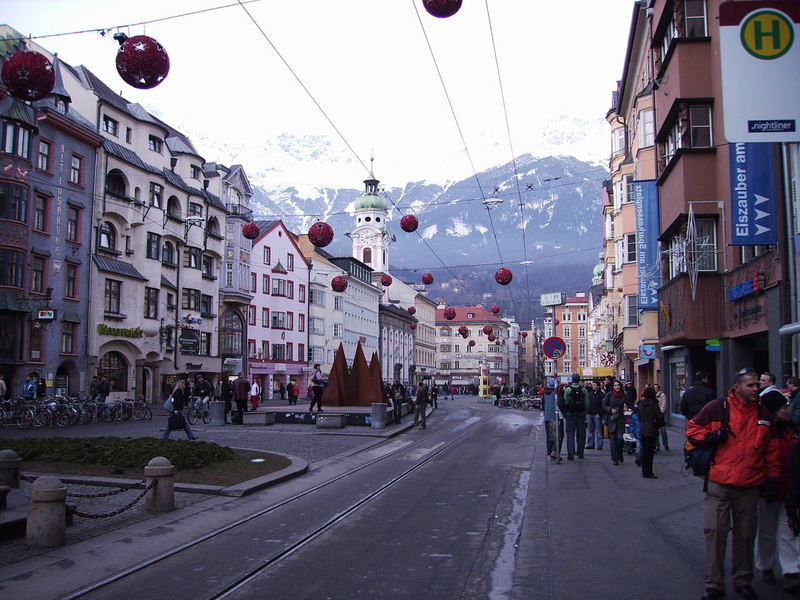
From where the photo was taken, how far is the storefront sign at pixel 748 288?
60.1 ft

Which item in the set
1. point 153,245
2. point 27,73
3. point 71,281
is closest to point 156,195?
point 153,245

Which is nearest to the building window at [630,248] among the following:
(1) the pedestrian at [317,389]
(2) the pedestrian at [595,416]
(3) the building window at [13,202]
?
(1) the pedestrian at [317,389]

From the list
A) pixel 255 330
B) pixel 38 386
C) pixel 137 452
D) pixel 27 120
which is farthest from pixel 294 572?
pixel 255 330

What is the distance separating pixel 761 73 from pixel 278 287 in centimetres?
6351

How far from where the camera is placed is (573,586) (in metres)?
7.31

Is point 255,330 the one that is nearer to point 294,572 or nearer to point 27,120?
point 27,120

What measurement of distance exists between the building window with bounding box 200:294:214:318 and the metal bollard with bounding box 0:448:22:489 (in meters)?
42.6

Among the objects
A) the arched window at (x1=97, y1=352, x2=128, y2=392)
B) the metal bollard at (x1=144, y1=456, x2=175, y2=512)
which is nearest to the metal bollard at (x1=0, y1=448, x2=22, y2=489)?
the metal bollard at (x1=144, y1=456, x2=175, y2=512)

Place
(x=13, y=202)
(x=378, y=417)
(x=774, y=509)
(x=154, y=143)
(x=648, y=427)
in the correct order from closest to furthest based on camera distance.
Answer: (x=774, y=509)
(x=648, y=427)
(x=378, y=417)
(x=13, y=202)
(x=154, y=143)

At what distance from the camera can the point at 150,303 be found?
46594mm

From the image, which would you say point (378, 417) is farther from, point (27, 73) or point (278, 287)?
point (278, 287)

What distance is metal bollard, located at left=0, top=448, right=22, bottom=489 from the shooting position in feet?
37.8

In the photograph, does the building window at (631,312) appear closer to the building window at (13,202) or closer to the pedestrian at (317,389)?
the pedestrian at (317,389)

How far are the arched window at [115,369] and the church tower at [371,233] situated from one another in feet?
207
